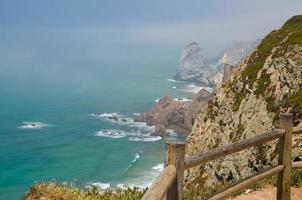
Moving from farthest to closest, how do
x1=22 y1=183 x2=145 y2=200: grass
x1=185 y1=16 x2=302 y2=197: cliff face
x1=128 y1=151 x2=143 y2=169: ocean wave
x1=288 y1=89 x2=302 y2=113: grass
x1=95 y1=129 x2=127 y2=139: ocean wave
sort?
1. x1=95 y1=129 x2=127 y2=139: ocean wave
2. x1=128 y1=151 x2=143 y2=169: ocean wave
3. x1=185 y1=16 x2=302 y2=197: cliff face
4. x1=288 y1=89 x2=302 y2=113: grass
5. x1=22 y1=183 x2=145 y2=200: grass

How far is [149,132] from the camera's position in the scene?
166 m

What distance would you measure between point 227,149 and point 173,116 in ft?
557

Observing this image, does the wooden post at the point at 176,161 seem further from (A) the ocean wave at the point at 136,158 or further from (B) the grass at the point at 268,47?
(A) the ocean wave at the point at 136,158

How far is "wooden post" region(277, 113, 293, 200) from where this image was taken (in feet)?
30.9

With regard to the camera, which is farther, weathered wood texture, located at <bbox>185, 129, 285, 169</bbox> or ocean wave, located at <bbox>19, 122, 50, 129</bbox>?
ocean wave, located at <bbox>19, 122, 50, 129</bbox>

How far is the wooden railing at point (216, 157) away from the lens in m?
5.93

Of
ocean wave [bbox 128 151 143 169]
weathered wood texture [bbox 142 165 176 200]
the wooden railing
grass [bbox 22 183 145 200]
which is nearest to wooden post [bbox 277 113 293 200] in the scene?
the wooden railing

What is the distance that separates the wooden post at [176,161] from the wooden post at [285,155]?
3552 millimetres

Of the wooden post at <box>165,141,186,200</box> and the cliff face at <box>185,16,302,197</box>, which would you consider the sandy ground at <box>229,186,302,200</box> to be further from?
the cliff face at <box>185,16,302,197</box>

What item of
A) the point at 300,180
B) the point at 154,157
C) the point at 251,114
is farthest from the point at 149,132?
the point at 300,180

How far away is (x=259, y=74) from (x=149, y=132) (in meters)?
132

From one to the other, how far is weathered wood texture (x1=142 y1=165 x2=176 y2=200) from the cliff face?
49.9 ft

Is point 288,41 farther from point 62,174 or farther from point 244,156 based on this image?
point 62,174

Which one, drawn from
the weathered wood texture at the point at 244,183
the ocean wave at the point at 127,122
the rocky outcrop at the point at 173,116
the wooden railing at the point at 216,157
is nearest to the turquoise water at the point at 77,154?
the ocean wave at the point at 127,122
